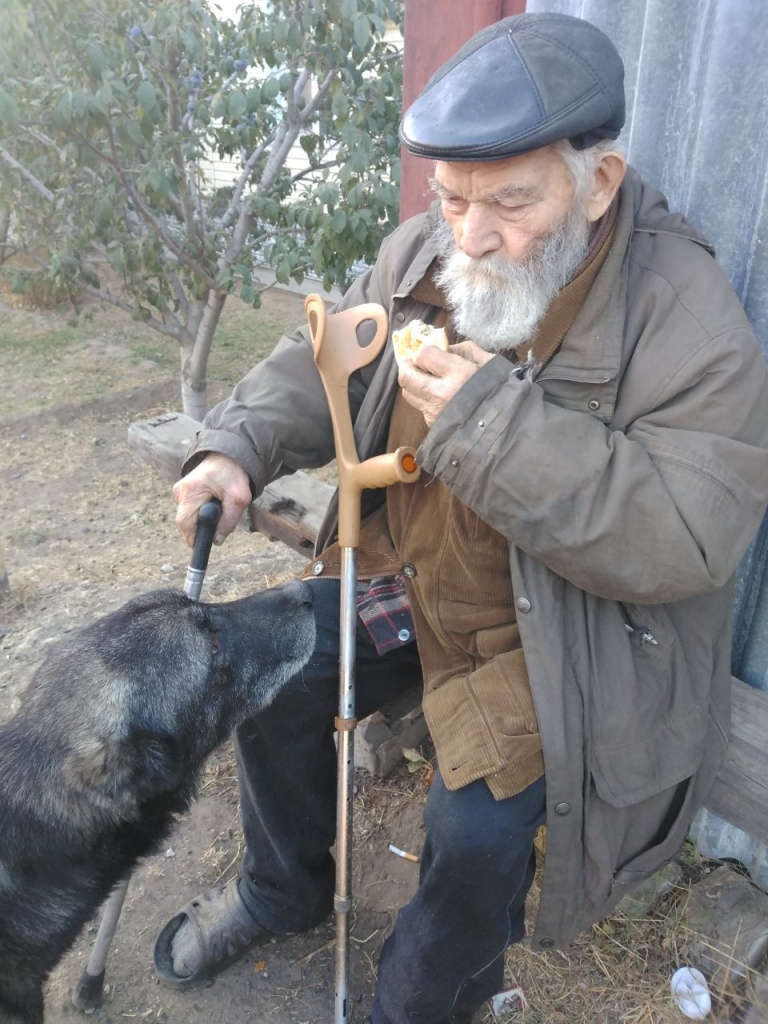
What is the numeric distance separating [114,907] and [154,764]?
0.58m

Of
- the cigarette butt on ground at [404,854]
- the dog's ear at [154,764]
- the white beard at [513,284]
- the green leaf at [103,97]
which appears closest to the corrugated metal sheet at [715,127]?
the white beard at [513,284]

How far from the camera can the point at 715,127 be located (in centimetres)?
244

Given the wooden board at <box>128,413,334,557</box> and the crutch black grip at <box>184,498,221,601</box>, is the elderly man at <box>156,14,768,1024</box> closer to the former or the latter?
the crutch black grip at <box>184,498,221,601</box>

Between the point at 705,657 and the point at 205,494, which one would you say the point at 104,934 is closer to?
the point at 205,494

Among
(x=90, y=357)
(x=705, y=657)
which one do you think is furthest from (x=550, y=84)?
(x=90, y=357)

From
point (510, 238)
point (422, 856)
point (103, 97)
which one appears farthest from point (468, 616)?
point (103, 97)

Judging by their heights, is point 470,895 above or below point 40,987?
above

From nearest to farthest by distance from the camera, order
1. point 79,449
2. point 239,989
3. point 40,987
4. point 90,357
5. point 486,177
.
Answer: point 486,177 < point 40,987 < point 239,989 < point 79,449 < point 90,357

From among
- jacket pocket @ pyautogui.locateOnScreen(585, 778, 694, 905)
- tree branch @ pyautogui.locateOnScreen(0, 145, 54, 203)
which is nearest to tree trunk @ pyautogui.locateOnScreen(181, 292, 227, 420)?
tree branch @ pyautogui.locateOnScreen(0, 145, 54, 203)

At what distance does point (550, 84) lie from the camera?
6.45ft

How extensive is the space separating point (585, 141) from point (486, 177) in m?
0.25

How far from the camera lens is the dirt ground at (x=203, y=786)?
2.72 m

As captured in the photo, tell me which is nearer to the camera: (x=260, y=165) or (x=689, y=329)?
(x=689, y=329)

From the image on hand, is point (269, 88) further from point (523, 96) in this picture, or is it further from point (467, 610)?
point (467, 610)
